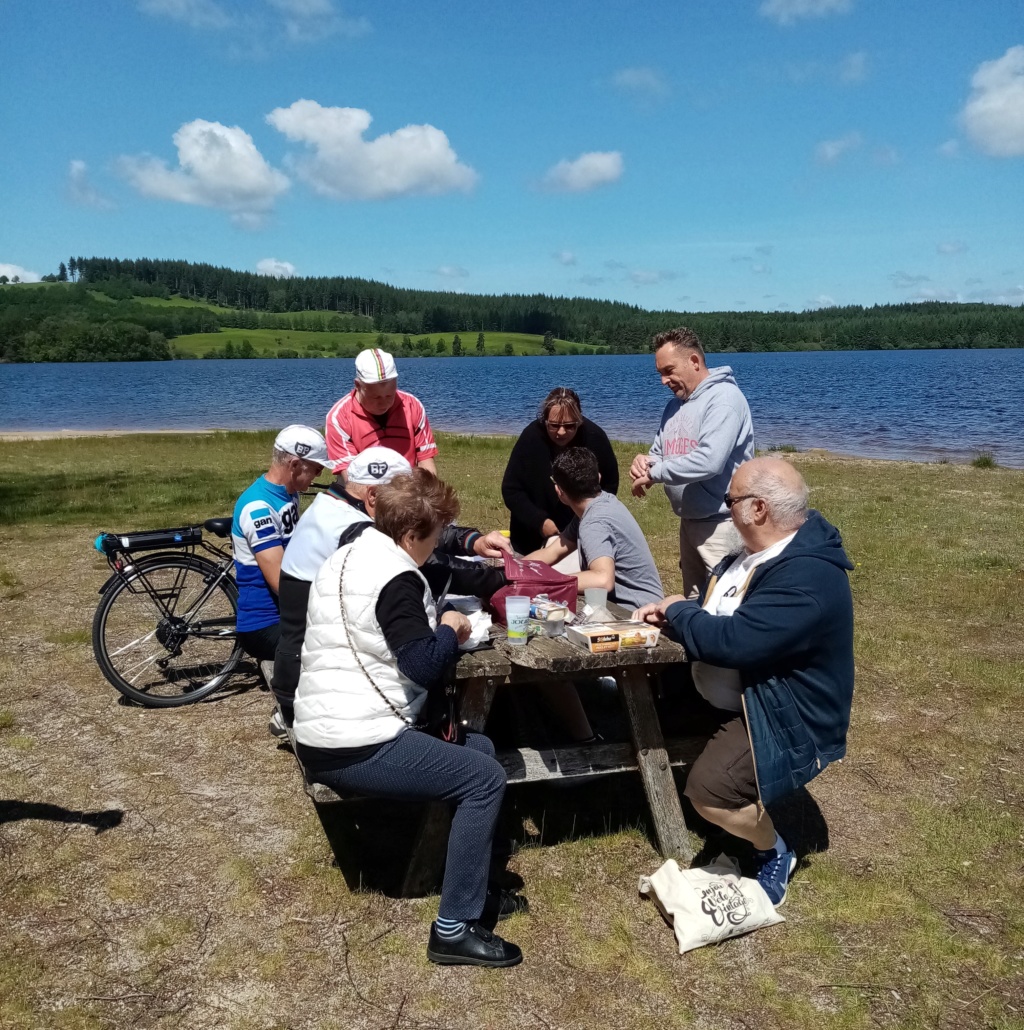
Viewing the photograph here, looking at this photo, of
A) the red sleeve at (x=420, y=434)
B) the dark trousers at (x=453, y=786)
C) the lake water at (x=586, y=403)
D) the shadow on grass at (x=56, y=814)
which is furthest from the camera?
the lake water at (x=586, y=403)

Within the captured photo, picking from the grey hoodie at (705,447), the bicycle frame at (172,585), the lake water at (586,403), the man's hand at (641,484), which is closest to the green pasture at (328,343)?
the lake water at (586,403)

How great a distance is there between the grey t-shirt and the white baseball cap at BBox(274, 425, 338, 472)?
A: 4.59 feet

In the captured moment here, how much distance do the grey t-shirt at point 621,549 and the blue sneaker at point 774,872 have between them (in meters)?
1.28

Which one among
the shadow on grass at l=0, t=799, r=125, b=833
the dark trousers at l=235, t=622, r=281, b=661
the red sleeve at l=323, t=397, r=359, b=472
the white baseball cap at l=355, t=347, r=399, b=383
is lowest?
the shadow on grass at l=0, t=799, r=125, b=833

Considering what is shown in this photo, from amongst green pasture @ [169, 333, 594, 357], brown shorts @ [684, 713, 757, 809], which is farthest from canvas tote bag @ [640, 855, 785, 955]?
green pasture @ [169, 333, 594, 357]

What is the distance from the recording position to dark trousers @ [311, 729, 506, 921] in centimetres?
307

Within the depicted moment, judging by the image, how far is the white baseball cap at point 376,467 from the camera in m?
3.51

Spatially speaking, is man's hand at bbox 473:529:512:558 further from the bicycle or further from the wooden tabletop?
the bicycle

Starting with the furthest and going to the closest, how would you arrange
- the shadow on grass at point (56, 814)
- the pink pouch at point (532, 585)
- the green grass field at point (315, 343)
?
1. the green grass field at point (315, 343)
2. the shadow on grass at point (56, 814)
3. the pink pouch at point (532, 585)

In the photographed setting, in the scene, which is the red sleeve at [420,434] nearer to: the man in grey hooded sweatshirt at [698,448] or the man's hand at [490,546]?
the man's hand at [490,546]

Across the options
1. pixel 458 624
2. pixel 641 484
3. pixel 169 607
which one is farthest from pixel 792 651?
pixel 169 607

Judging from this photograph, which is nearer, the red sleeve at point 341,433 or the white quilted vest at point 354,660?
the white quilted vest at point 354,660

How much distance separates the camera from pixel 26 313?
11788 centimetres

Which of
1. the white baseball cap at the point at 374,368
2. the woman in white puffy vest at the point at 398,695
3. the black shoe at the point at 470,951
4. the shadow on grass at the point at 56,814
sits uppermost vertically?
the white baseball cap at the point at 374,368
